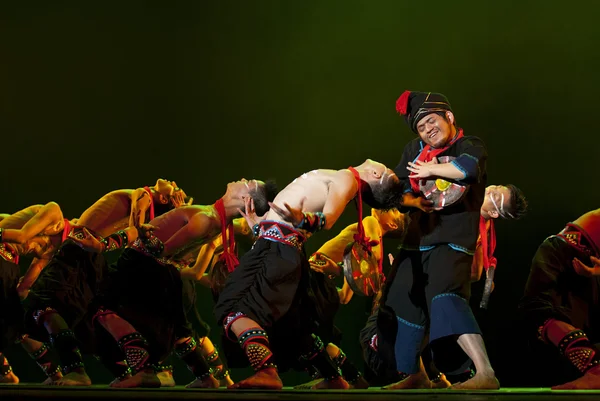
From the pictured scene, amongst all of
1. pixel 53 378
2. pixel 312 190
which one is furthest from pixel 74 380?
pixel 312 190

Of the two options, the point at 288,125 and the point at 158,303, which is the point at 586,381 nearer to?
the point at 158,303

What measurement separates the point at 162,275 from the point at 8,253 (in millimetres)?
1208

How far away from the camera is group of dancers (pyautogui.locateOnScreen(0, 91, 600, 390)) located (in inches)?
131

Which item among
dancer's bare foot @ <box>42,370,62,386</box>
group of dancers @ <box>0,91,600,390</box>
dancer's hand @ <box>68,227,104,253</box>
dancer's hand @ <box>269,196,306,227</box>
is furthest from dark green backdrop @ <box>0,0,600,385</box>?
dancer's hand @ <box>269,196,306,227</box>

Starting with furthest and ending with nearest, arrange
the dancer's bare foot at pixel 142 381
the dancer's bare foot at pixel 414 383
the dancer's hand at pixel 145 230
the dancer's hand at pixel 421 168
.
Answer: the dancer's hand at pixel 145 230
the dancer's bare foot at pixel 142 381
the dancer's bare foot at pixel 414 383
the dancer's hand at pixel 421 168

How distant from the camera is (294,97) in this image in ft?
19.8

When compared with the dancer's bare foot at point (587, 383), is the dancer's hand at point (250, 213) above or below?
above

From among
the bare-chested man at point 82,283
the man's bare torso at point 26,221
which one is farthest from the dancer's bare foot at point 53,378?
the man's bare torso at point 26,221

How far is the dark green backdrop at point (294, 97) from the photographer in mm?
5188

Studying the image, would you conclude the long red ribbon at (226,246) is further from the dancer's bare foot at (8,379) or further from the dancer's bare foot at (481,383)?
the dancer's bare foot at (8,379)

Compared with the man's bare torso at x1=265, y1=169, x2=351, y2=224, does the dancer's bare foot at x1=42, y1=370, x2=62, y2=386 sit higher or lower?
lower

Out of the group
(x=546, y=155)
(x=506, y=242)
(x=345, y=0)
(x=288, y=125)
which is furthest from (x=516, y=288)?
(x=345, y=0)

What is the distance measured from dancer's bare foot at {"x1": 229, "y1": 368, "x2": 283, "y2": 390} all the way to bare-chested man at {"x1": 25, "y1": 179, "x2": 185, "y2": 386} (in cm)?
119

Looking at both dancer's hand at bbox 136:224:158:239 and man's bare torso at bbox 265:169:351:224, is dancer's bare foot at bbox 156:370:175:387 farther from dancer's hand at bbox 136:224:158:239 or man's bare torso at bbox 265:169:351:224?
man's bare torso at bbox 265:169:351:224
